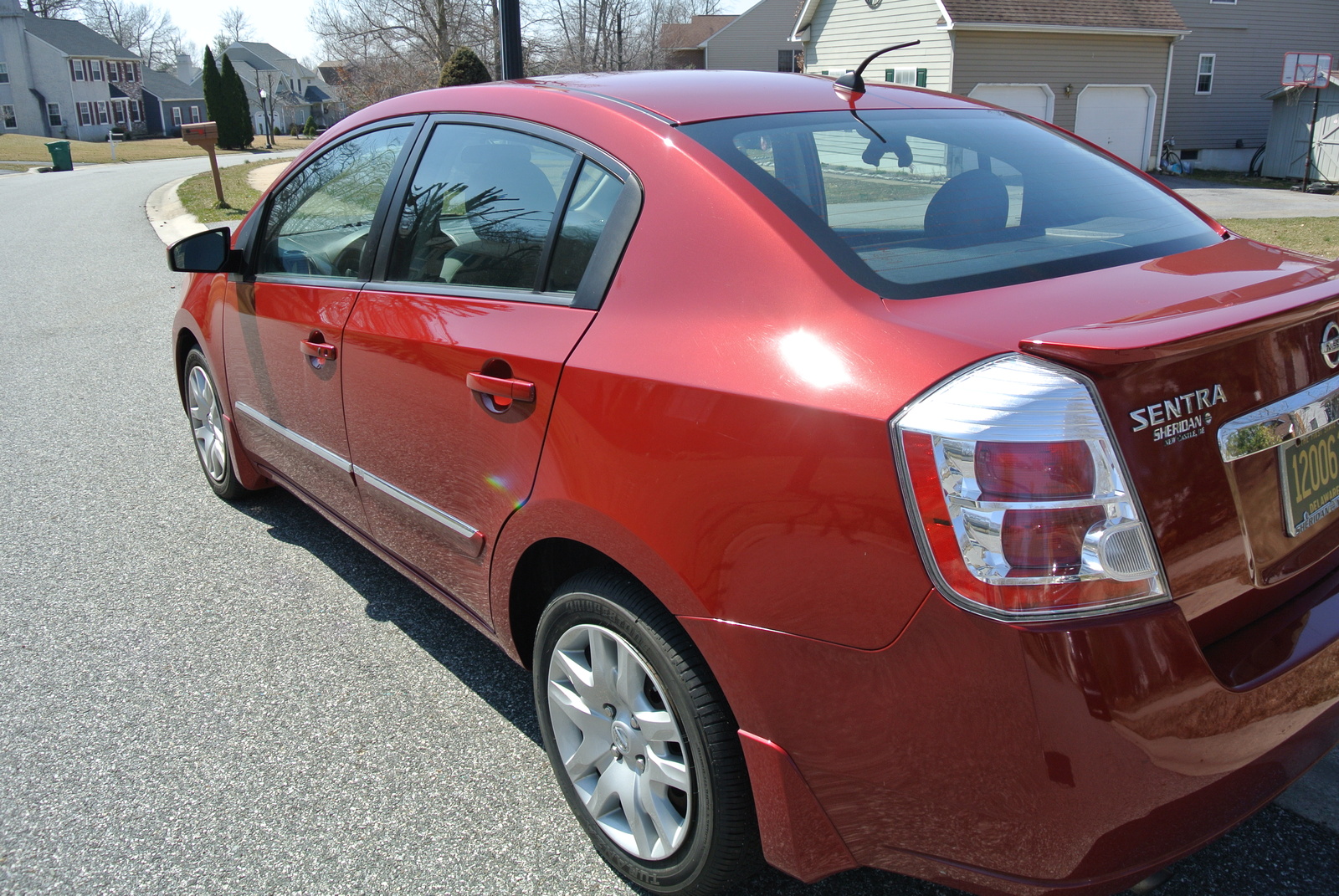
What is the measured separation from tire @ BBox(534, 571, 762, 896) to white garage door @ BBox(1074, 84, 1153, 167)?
85.2 ft

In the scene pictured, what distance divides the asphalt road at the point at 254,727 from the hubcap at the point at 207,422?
210 millimetres

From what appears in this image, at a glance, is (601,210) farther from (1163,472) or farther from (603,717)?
(1163,472)

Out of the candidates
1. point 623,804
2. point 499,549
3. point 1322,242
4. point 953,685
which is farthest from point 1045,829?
point 1322,242

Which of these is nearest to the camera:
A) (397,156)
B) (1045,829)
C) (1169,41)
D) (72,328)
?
(1045,829)

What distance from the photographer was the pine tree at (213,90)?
55.8 metres

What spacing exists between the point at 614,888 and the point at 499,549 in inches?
33.7

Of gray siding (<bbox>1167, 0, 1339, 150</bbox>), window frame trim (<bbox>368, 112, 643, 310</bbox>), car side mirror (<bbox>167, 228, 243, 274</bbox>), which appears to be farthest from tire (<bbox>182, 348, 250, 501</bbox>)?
gray siding (<bbox>1167, 0, 1339, 150</bbox>)

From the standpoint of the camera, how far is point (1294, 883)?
86.2 inches

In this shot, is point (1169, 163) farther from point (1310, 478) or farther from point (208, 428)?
point (1310, 478)

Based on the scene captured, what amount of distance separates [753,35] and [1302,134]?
31.3 m

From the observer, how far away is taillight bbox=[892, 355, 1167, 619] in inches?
58.7

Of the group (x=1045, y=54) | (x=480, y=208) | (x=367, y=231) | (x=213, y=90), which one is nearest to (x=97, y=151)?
(x=213, y=90)

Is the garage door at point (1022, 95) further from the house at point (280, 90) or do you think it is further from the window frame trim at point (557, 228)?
the house at point (280, 90)

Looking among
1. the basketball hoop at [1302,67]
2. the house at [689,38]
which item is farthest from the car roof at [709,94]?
the house at [689,38]
